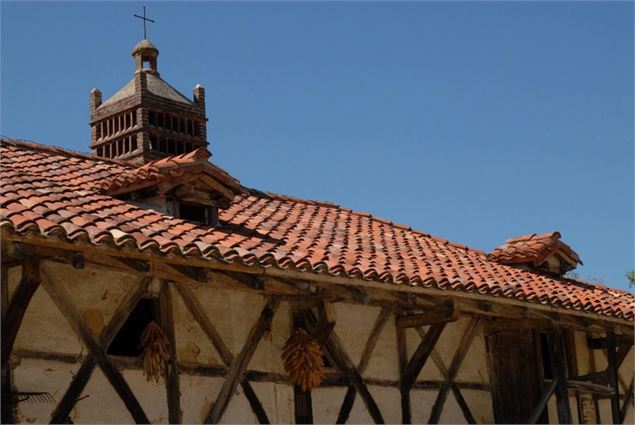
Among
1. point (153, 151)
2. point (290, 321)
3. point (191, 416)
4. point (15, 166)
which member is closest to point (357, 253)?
point (290, 321)

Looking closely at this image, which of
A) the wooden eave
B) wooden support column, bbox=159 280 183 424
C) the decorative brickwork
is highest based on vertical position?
the decorative brickwork

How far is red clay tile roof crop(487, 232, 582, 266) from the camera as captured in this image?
16656 mm

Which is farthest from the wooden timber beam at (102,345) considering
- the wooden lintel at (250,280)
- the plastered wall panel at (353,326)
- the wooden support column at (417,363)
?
the wooden support column at (417,363)

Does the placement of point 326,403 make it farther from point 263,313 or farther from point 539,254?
point 539,254

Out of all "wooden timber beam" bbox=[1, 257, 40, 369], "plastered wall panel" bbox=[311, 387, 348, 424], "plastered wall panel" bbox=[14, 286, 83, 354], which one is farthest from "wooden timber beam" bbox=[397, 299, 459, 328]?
"wooden timber beam" bbox=[1, 257, 40, 369]

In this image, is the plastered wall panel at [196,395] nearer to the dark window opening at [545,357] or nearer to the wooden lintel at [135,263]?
the wooden lintel at [135,263]

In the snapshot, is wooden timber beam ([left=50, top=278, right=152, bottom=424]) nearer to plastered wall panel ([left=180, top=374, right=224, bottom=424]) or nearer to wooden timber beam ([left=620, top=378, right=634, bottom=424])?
plastered wall panel ([left=180, top=374, right=224, bottom=424])

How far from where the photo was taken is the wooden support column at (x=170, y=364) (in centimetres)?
1080

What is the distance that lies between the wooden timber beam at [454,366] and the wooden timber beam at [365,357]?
3.97 ft

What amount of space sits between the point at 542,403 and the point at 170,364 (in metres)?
5.56

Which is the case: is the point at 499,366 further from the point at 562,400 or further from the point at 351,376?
the point at 351,376

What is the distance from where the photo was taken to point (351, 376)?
1276 cm

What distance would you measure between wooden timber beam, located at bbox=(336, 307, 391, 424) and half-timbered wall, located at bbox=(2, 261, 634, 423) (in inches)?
0.6

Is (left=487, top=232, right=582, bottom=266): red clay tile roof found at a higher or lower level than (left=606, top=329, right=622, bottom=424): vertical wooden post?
higher
